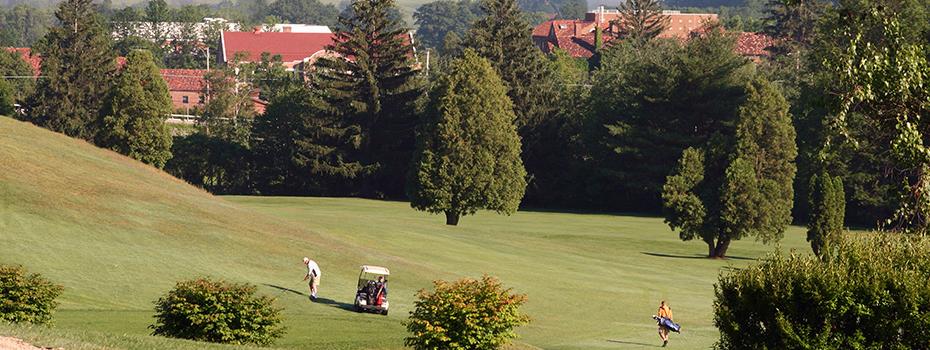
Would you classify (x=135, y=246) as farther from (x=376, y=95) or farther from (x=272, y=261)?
(x=376, y=95)

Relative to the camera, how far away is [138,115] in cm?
10738

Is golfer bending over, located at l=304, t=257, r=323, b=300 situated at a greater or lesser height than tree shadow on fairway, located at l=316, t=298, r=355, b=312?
greater

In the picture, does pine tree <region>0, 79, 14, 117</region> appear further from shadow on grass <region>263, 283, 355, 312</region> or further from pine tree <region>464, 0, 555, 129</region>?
shadow on grass <region>263, 283, 355, 312</region>

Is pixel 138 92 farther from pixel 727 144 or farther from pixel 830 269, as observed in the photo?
pixel 830 269

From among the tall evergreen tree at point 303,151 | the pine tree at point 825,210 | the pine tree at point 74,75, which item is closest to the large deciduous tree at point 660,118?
the tall evergreen tree at point 303,151

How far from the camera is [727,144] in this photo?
93.1m

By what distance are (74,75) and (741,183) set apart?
7030 centimetres

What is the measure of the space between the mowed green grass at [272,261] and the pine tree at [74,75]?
45394 mm

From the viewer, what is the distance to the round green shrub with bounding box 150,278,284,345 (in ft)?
107

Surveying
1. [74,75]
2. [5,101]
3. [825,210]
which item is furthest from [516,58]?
[825,210]

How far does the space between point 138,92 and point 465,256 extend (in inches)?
1825

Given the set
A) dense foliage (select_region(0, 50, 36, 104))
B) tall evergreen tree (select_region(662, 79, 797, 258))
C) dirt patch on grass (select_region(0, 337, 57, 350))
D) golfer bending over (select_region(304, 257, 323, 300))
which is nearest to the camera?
dirt patch on grass (select_region(0, 337, 57, 350))

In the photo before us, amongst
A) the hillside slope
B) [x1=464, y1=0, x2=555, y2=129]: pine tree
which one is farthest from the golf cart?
[x1=464, y1=0, x2=555, y2=129]: pine tree

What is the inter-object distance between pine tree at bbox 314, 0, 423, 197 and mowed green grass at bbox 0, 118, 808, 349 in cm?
3916
